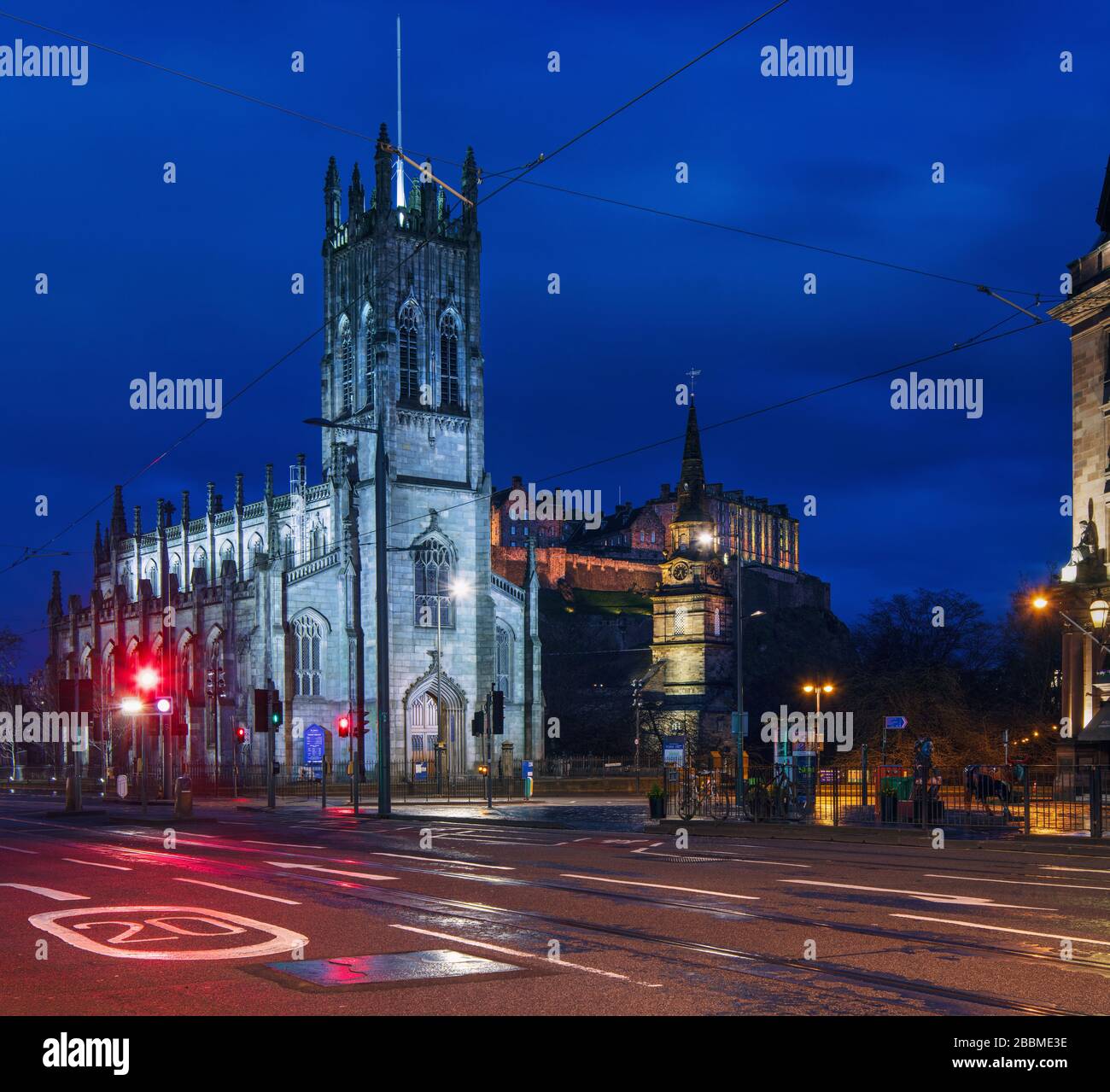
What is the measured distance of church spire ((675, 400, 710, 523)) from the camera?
123m

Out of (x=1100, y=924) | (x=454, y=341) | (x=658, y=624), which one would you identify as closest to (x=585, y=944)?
(x=1100, y=924)

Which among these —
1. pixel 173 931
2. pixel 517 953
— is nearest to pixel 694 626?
pixel 173 931

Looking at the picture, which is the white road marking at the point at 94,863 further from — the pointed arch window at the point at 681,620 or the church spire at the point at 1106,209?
the pointed arch window at the point at 681,620

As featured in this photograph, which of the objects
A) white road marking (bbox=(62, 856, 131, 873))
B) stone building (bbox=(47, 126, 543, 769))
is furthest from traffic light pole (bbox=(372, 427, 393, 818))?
stone building (bbox=(47, 126, 543, 769))

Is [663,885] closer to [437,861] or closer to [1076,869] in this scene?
[437,861]

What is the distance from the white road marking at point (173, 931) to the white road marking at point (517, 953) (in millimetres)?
1031

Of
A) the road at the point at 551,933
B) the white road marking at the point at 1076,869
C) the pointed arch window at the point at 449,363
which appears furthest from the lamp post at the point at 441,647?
the white road marking at the point at 1076,869

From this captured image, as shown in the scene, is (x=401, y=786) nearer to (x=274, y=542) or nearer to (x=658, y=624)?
(x=274, y=542)

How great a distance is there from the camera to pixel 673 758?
4609 centimetres

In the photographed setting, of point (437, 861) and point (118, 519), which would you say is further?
point (118, 519)

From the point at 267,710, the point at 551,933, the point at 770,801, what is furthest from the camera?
the point at 267,710

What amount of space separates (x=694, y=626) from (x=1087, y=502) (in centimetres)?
7792

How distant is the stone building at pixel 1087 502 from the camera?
131 feet

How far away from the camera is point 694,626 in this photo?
390ft
